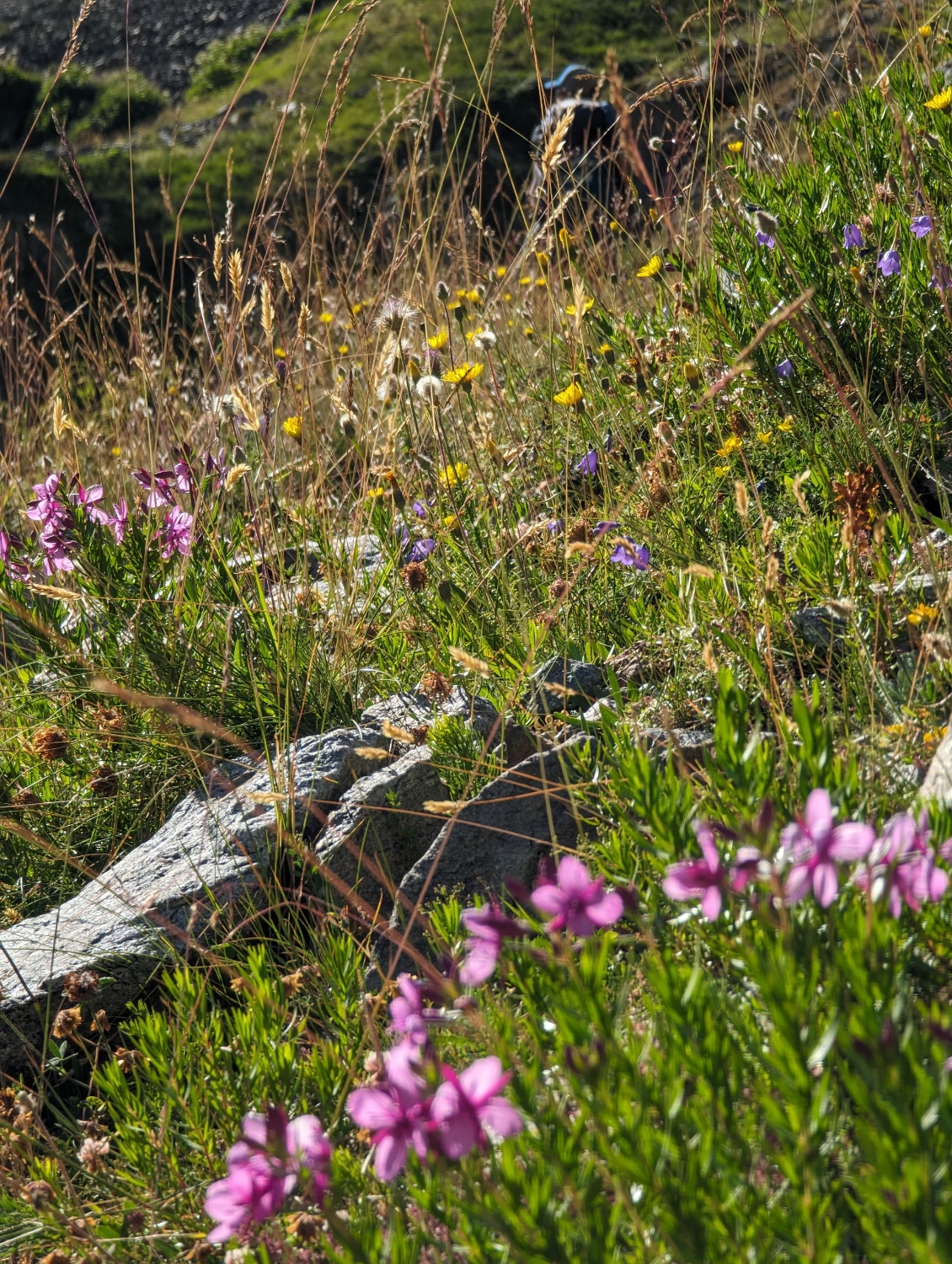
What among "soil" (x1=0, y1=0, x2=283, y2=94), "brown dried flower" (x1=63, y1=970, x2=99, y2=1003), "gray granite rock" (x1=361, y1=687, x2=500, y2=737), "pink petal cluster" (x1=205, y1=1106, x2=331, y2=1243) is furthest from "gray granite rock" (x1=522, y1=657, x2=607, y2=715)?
"soil" (x1=0, y1=0, x2=283, y2=94)

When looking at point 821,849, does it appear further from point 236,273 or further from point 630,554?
point 236,273

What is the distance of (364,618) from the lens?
2.91 metres

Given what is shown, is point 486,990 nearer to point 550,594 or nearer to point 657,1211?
point 657,1211

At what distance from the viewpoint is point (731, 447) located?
2812 millimetres

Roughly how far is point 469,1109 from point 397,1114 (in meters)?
0.08

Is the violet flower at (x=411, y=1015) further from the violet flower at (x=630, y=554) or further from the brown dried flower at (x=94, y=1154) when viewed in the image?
the violet flower at (x=630, y=554)

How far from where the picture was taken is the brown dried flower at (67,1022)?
195 centimetres

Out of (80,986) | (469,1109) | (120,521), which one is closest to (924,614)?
(469,1109)

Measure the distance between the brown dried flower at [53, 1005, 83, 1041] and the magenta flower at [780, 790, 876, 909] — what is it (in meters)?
1.45

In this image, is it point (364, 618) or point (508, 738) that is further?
point (364, 618)

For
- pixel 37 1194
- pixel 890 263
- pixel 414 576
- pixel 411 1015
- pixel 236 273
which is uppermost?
pixel 236 273

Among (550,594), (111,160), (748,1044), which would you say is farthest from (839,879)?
(111,160)

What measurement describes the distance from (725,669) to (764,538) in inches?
22.1

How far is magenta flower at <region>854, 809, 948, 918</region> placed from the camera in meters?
1.09
